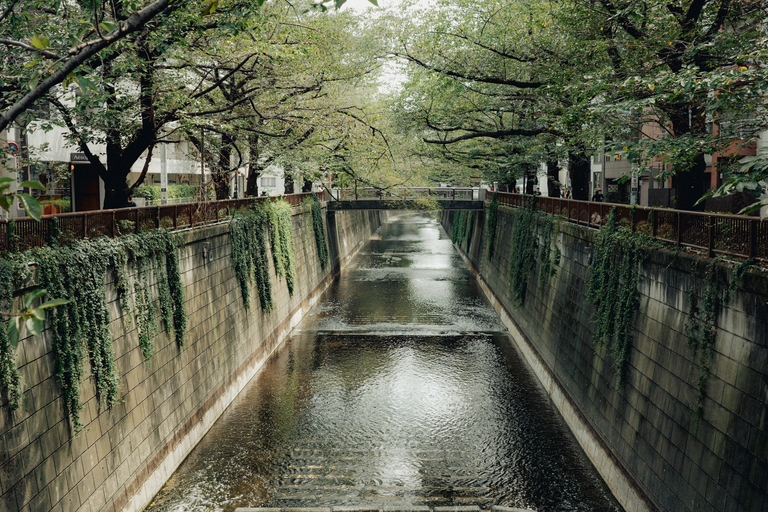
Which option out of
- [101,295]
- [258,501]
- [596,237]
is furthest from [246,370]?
[596,237]

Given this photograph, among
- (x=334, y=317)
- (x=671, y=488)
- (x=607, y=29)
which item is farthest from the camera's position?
(x=334, y=317)

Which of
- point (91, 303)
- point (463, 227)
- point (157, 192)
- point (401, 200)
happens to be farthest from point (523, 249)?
point (463, 227)

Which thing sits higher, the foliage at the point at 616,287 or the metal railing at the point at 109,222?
the metal railing at the point at 109,222

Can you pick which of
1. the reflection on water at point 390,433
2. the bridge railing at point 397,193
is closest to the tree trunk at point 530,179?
the bridge railing at point 397,193

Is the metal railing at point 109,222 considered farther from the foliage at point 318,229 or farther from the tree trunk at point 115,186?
the foliage at point 318,229

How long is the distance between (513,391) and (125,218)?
1328 cm

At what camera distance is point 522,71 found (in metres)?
21.6

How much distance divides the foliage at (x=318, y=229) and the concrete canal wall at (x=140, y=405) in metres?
13.9

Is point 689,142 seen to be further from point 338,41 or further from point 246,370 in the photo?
point 246,370

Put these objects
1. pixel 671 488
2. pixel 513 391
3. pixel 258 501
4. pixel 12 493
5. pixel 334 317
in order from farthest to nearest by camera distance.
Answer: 1. pixel 334 317
2. pixel 513 391
3. pixel 258 501
4. pixel 671 488
5. pixel 12 493

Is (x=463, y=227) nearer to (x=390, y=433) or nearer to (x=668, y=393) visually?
(x=390, y=433)

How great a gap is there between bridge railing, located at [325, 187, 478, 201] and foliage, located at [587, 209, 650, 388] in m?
20.7

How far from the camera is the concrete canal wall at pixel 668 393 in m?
9.23

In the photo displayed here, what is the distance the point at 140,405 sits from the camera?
13.9 metres
